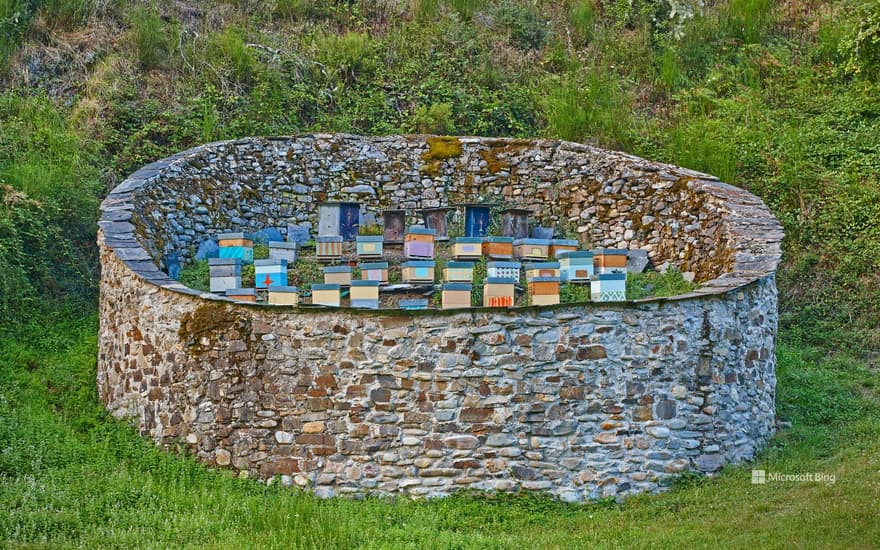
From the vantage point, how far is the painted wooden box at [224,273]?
47.4 ft

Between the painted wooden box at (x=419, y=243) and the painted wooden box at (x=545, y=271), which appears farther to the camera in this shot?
the painted wooden box at (x=419, y=243)

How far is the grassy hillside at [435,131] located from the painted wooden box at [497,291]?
3.34m

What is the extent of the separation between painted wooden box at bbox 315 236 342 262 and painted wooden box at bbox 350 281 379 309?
7.10 ft

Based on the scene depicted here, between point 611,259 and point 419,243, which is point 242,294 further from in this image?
point 611,259

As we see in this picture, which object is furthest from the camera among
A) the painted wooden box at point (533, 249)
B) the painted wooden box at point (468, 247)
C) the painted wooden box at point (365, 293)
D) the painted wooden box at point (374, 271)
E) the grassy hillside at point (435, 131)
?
the painted wooden box at point (533, 249)

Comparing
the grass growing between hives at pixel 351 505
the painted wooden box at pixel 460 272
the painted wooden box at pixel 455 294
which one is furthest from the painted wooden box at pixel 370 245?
the grass growing between hives at pixel 351 505

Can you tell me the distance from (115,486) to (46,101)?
33.1 feet

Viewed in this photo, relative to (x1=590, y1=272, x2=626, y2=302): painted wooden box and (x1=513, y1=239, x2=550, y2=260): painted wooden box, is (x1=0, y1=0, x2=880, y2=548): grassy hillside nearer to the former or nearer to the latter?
(x1=590, y1=272, x2=626, y2=302): painted wooden box

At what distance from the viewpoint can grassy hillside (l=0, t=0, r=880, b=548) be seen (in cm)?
1023

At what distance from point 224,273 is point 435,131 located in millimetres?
6278

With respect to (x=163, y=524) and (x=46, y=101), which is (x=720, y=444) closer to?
(x=163, y=524)

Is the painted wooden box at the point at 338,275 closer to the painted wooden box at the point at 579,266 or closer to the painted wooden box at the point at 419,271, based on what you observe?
the painted wooden box at the point at 419,271

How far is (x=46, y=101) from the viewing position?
18.6 m

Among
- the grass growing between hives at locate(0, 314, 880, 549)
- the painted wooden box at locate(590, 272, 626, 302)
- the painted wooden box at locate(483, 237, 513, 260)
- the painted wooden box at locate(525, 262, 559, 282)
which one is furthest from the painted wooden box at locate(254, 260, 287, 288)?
the painted wooden box at locate(590, 272, 626, 302)
